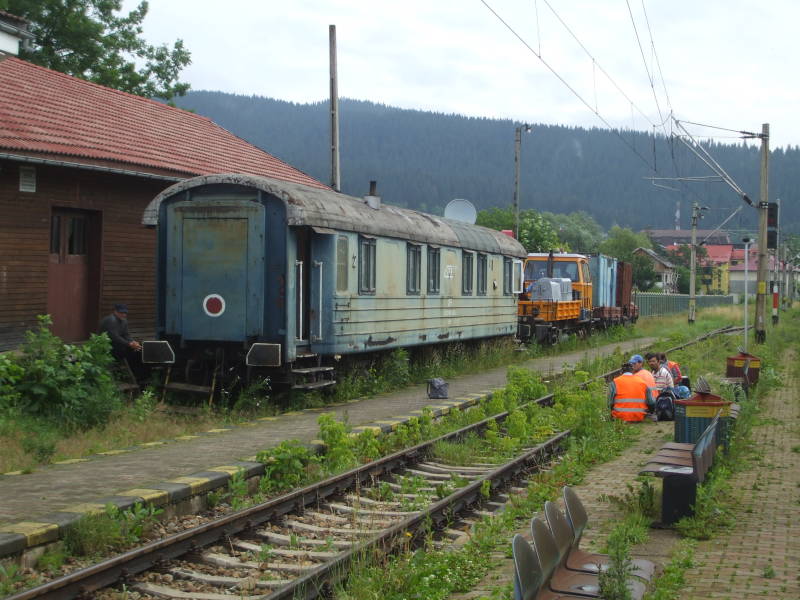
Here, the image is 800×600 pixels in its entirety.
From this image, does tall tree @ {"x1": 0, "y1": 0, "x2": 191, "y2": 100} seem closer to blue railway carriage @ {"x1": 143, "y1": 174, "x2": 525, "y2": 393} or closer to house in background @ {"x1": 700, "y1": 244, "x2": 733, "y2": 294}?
blue railway carriage @ {"x1": 143, "y1": 174, "x2": 525, "y2": 393}

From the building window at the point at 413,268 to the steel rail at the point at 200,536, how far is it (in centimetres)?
695

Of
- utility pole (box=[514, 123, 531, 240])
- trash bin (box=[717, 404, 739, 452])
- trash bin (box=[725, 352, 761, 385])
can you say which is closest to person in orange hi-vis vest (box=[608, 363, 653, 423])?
trash bin (box=[717, 404, 739, 452])

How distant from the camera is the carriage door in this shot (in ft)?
46.0

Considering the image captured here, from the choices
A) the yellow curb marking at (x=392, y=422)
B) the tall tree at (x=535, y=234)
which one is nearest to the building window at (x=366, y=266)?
the yellow curb marking at (x=392, y=422)

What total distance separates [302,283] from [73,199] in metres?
4.58

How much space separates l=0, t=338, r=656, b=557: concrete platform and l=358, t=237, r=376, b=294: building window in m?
2.39

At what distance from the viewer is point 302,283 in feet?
46.5

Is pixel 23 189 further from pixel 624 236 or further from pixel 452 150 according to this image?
pixel 452 150

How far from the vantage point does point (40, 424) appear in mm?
11516

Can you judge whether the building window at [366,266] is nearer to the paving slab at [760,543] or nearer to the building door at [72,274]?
the building door at [72,274]

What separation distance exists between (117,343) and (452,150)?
185 m

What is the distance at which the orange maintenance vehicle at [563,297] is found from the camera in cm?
2766

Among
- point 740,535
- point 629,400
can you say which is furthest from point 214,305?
point 740,535

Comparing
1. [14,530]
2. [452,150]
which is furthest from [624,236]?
[14,530]
